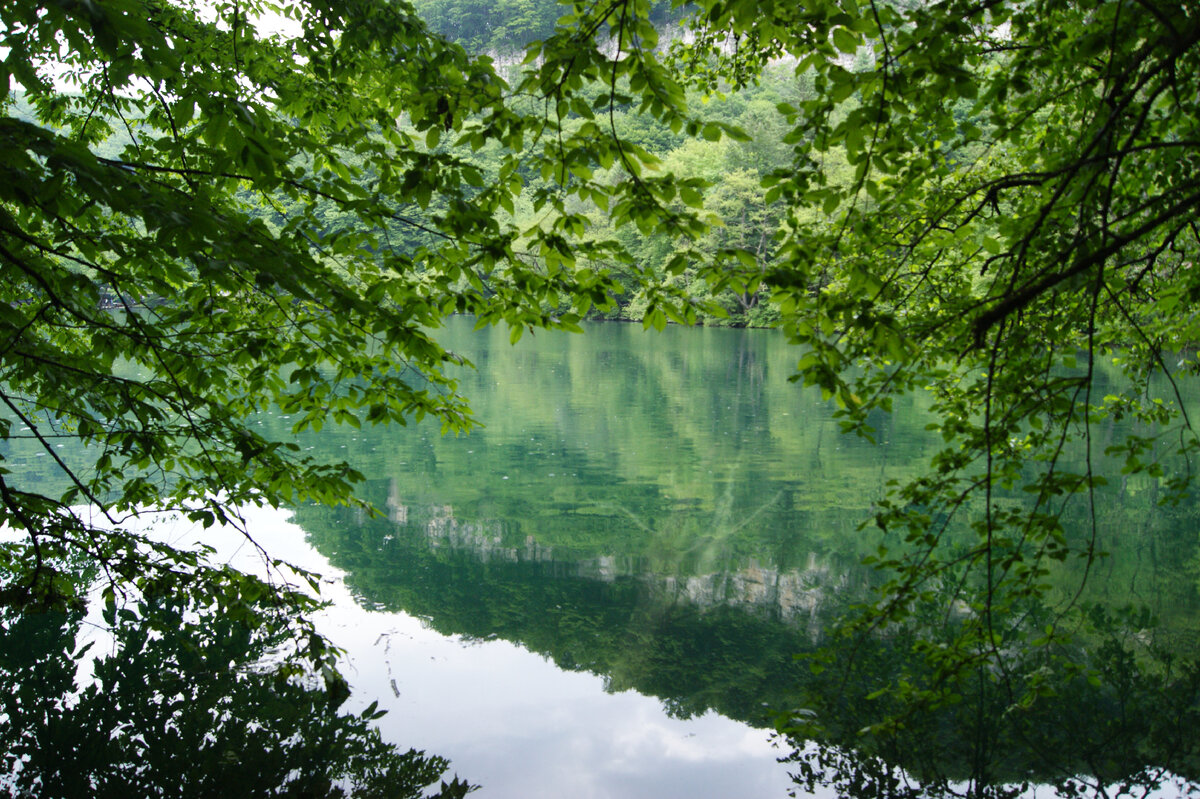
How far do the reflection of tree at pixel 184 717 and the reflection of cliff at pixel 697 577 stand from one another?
2949mm

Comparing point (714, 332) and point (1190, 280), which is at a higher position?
point (714, 332)

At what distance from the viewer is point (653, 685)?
5984mm

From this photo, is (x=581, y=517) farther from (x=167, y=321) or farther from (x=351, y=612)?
(x=167, y=321)

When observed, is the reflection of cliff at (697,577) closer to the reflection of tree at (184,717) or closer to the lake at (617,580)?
the lake at (617,580)

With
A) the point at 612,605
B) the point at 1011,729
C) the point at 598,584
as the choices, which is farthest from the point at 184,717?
the point at 1011,729

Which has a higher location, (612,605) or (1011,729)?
(612,605)

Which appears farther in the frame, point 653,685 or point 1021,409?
point 653,685

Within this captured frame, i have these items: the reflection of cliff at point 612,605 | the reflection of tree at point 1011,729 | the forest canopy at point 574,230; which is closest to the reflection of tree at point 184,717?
the forest canopy at point 574,230

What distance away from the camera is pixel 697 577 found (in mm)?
7984

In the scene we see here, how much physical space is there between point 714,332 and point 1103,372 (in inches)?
884

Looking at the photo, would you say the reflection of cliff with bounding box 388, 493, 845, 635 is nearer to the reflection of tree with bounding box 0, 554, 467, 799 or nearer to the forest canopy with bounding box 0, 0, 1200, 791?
the forest canopy with bounding box 0, 0, 1200, 791

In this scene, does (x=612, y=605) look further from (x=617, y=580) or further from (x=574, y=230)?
(x=574, y=230)

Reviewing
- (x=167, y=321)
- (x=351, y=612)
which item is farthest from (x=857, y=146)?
(x=351, y=612)

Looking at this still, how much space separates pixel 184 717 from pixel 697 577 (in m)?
4.53
